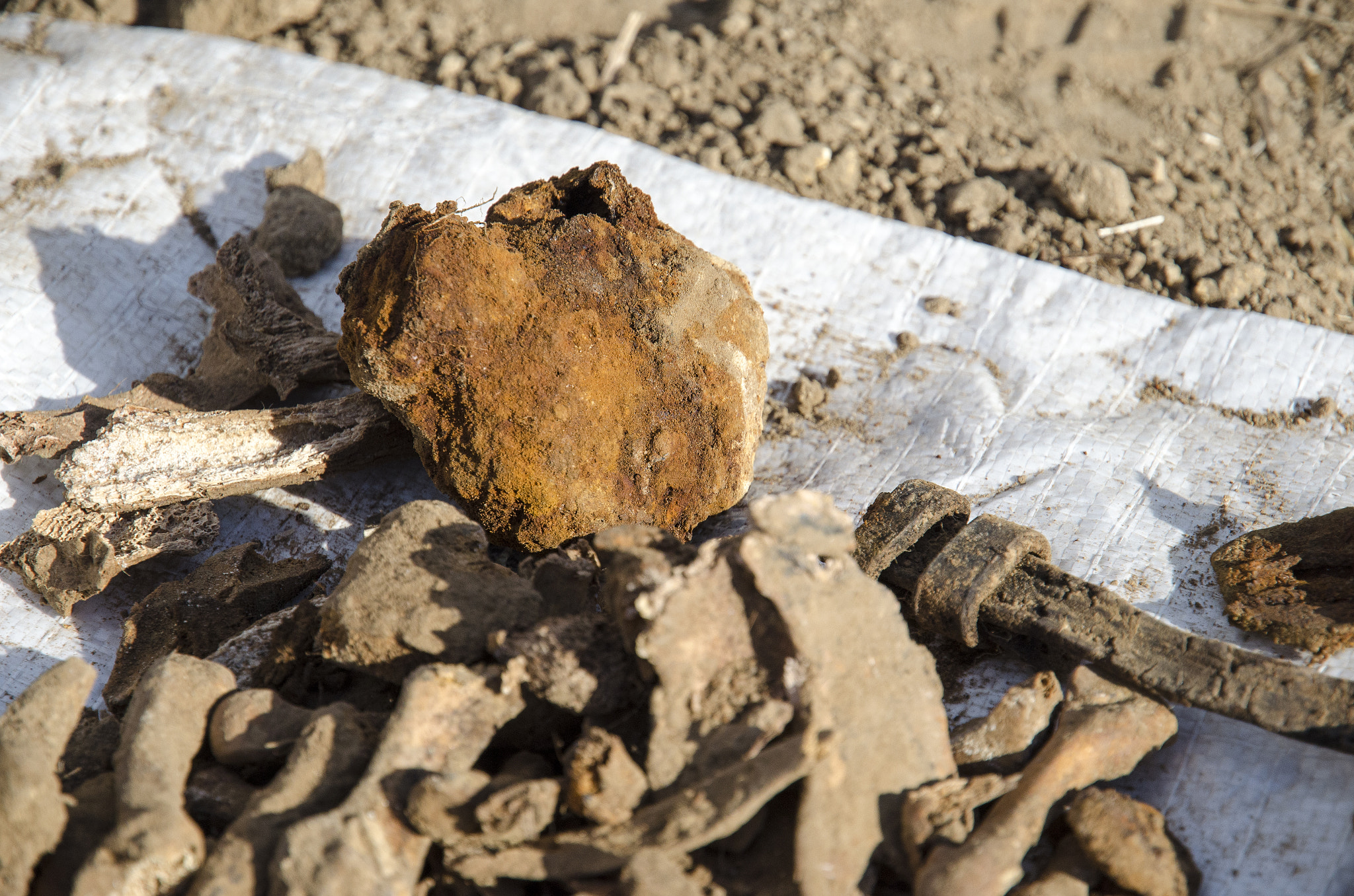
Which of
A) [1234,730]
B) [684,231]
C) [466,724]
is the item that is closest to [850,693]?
[466,724]

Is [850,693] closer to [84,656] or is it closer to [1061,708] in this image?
[1061,708]

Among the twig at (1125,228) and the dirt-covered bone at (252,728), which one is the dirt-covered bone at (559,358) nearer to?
the dirt-covered bone at (252,728)

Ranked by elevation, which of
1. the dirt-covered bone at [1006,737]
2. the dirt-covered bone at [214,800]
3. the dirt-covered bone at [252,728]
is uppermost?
the dirt-covered bone at [252,728]

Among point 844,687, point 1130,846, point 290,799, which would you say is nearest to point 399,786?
point 290,799

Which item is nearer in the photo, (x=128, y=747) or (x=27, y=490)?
(x=128, y=747)

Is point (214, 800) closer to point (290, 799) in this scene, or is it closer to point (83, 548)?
point (290, 799)

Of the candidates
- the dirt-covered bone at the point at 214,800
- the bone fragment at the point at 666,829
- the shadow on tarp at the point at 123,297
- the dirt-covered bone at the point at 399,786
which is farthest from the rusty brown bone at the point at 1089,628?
the shadow on tarp at the point at 123,297

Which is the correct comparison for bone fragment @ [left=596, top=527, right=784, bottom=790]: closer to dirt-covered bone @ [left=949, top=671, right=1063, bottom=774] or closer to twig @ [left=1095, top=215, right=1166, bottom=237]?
dirt-covered bone @ [left=949, top=671, right=1063, bottom=774]
